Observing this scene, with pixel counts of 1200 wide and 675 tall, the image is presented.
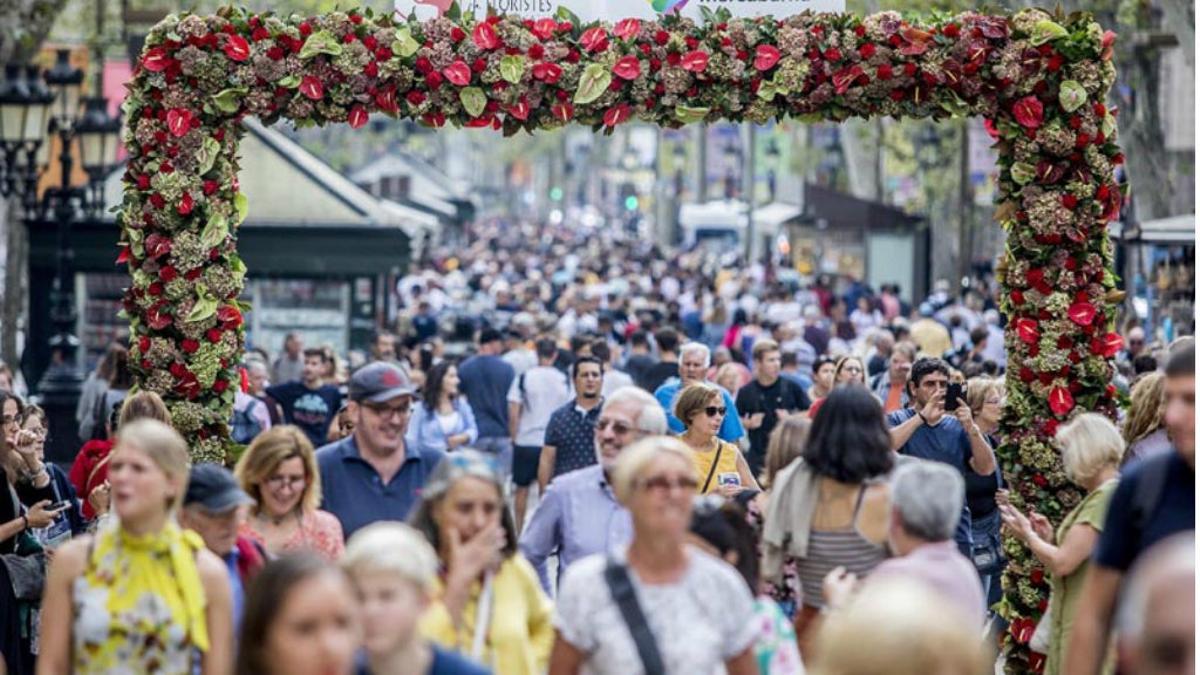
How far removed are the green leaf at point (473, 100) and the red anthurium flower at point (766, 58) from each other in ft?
4.43

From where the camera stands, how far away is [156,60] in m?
12.2

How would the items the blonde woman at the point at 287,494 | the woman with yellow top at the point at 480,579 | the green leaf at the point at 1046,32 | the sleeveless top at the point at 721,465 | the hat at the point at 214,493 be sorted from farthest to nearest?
1. the green leaf at the point at 1046,32
2. the sleeveless top at the point at 721,465
3. the blonde woman at the point at 287,494
4. the hat at the point at 214,493
5. the woman with yellow top at the point at 480,579

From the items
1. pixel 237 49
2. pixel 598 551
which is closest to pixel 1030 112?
pixel 237 49

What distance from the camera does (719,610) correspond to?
6711mm

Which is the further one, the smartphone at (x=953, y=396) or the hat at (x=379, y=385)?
the smartphone at (x=953, y=396)

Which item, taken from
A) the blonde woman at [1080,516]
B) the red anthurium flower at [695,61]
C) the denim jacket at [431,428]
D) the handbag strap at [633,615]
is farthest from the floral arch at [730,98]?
the handbag strap at [633,615]

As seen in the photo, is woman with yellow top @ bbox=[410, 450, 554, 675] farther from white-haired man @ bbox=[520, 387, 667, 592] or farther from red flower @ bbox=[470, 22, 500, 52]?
red flower @ bbox=[470, 22, 500, 52]

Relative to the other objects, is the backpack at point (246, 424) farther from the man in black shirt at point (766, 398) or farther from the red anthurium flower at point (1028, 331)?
the red anthurium flower at point (1028, 331)

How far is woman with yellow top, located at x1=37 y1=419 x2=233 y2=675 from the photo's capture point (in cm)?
683

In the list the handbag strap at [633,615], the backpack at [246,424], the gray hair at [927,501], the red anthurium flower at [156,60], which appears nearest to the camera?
the handbag strap at [633,615]

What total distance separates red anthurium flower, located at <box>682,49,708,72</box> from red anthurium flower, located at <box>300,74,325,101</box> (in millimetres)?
1802

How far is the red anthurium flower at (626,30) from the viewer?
12188 mm

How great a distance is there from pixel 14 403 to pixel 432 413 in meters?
5.95

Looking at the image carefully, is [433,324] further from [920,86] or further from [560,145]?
[560,145]
